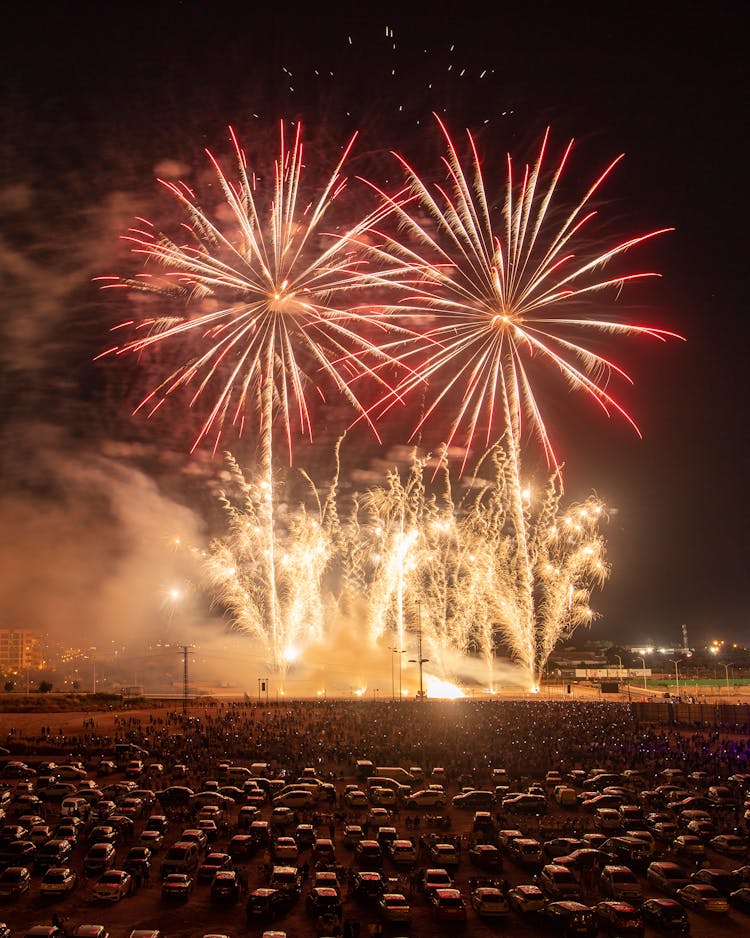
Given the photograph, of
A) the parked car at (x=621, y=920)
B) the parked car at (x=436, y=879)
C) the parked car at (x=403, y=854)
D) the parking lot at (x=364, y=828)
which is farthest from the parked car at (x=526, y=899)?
the parked car at (x=403, y=854)

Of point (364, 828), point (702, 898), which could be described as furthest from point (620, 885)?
point (364, 828)

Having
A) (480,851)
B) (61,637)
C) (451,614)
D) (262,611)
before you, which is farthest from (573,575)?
(61,637)

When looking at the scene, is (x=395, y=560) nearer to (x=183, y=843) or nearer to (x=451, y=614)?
A: (x=451, y=614)

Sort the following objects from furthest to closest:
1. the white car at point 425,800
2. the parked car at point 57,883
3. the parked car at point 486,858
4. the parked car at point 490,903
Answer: the white car at point 425,800
the parked car at point 486,858
the parked car at point 57,883
the parked car at point 490,903

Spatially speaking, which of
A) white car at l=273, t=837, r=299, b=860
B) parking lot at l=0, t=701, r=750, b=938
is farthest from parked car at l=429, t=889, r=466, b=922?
white car at l=273, t=837, r=299, b=860

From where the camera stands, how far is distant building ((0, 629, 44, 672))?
76.0 metres

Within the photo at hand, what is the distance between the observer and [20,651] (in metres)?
80.6

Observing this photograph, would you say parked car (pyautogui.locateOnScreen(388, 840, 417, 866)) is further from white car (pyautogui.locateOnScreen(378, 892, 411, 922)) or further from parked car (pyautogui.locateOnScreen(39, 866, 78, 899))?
parked car (pyautogui.locateOnScreen(39, 866, 78, 899))

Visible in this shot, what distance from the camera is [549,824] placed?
20188mm

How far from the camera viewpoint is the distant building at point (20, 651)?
7599 centimetres

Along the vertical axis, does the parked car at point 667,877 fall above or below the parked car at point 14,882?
below

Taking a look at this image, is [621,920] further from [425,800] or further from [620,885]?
[425,800]

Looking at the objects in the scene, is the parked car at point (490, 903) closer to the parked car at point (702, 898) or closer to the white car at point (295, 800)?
the parked car at point (702, 898)

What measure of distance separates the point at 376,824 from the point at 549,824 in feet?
13.9
